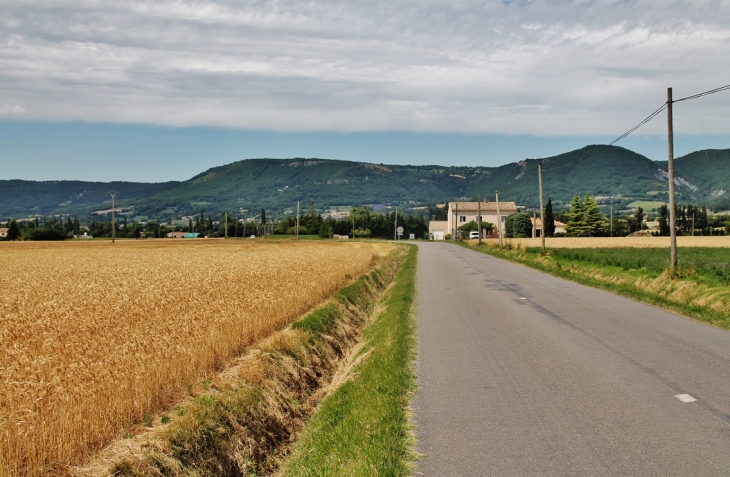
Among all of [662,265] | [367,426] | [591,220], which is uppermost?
[591,220]

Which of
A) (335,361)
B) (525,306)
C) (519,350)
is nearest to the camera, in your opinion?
(519,350)

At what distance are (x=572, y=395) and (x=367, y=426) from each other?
279cm

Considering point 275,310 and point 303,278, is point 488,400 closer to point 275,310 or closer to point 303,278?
point 275,310

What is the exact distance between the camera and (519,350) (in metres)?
11.5

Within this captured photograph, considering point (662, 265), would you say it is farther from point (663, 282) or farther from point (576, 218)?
point (576, 218)

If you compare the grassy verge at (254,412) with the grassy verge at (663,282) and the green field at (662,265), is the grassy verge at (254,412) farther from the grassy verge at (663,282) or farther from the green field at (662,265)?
the green field at (662,265)

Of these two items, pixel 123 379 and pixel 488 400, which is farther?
pixel 488 400

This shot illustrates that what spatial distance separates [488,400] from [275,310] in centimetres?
757

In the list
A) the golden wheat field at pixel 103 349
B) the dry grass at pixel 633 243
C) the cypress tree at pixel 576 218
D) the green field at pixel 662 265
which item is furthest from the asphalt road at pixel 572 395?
the cypress tree at pixel 576 218

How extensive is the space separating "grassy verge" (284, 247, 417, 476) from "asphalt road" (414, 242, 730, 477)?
0.80 ft

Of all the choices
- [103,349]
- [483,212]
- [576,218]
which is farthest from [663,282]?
[483,212]

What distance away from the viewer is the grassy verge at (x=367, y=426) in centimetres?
621

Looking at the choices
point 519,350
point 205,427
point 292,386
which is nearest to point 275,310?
point 292,386

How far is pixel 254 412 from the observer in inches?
328
